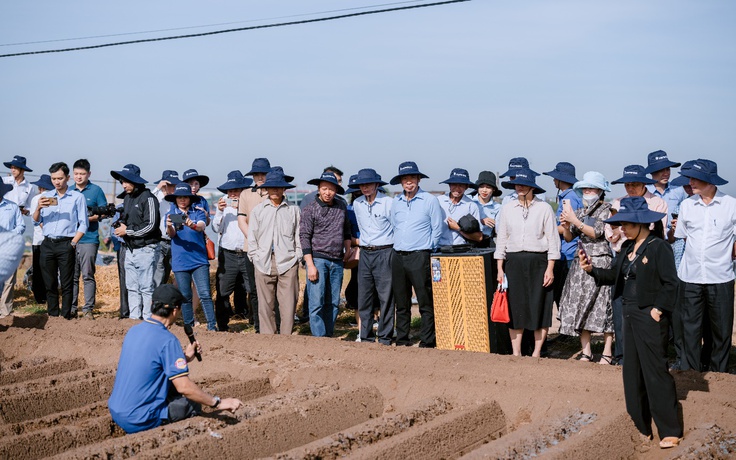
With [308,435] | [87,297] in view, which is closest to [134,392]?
[308,435]

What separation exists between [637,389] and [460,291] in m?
3.06

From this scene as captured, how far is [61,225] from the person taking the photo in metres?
11.3

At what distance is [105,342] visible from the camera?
9.73m

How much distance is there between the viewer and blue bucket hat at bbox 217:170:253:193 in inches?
456

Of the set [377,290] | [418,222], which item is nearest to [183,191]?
[377,290]

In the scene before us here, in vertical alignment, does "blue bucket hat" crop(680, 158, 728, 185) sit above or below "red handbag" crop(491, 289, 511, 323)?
above

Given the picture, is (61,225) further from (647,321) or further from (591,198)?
(647,321)

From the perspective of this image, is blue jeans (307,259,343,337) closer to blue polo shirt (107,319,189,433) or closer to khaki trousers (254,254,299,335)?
khaki trousers (254,254,299,335)

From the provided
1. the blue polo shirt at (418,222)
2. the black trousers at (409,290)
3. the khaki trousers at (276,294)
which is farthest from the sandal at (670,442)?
the khaki trousers at (276,294)

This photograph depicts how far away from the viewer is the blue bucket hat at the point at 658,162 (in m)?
9.59

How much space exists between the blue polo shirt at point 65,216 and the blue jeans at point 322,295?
11.0 feet

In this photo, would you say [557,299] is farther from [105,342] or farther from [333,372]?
[105,342]

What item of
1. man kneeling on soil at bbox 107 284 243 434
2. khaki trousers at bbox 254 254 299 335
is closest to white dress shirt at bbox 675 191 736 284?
khaki trousers at bbox 254 254 299 335

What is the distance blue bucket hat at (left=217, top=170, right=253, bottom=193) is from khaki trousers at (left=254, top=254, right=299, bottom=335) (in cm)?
174
